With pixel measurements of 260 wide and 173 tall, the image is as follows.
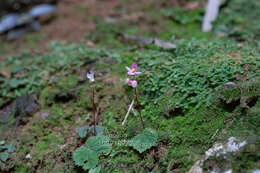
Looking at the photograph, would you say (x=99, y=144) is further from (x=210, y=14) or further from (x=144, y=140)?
A: (x=210, y=14)

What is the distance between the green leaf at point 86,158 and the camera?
2.35 metres

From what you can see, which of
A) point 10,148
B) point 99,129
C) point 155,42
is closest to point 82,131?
point 99,129

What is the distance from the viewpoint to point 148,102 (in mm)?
2881

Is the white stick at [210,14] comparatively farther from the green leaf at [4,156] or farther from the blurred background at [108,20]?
the green leaf at [4,156]

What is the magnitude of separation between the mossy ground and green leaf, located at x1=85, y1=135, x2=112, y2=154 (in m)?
0.08

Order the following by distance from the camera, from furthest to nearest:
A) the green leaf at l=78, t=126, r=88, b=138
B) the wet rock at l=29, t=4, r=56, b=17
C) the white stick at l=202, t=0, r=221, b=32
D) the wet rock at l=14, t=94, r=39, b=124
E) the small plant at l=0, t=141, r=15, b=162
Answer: the wet rock at l=29, t=4, r=56, b=17
the white stick at l=202, t=0, r=221, b=32
the wet rock at l=14, t=94, r=39, b=124
the small plant at l=0, t=141, r=15, b=162
the green leaf at l=78, t=126, r=88, b=138

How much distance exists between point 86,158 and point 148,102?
3.16 feet

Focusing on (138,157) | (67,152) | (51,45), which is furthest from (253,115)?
(51,45)

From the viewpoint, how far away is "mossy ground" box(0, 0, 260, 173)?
7.66 feet

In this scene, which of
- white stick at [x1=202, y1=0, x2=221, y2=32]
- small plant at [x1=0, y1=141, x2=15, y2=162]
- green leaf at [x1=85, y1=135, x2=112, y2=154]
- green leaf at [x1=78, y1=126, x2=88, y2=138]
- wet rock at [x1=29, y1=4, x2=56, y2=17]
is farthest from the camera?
wet rock at [x1=29, y1=4, x2=56, y2=17]

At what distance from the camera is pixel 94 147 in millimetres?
2455

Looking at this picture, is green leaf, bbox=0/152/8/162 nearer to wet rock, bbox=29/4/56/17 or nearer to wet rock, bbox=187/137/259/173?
wet rock, bbox=187/137/259/173

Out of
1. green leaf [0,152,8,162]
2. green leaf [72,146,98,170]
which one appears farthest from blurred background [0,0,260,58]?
green leaf [72,146,98,170]

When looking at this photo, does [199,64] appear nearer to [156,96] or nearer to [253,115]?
[156,96]
